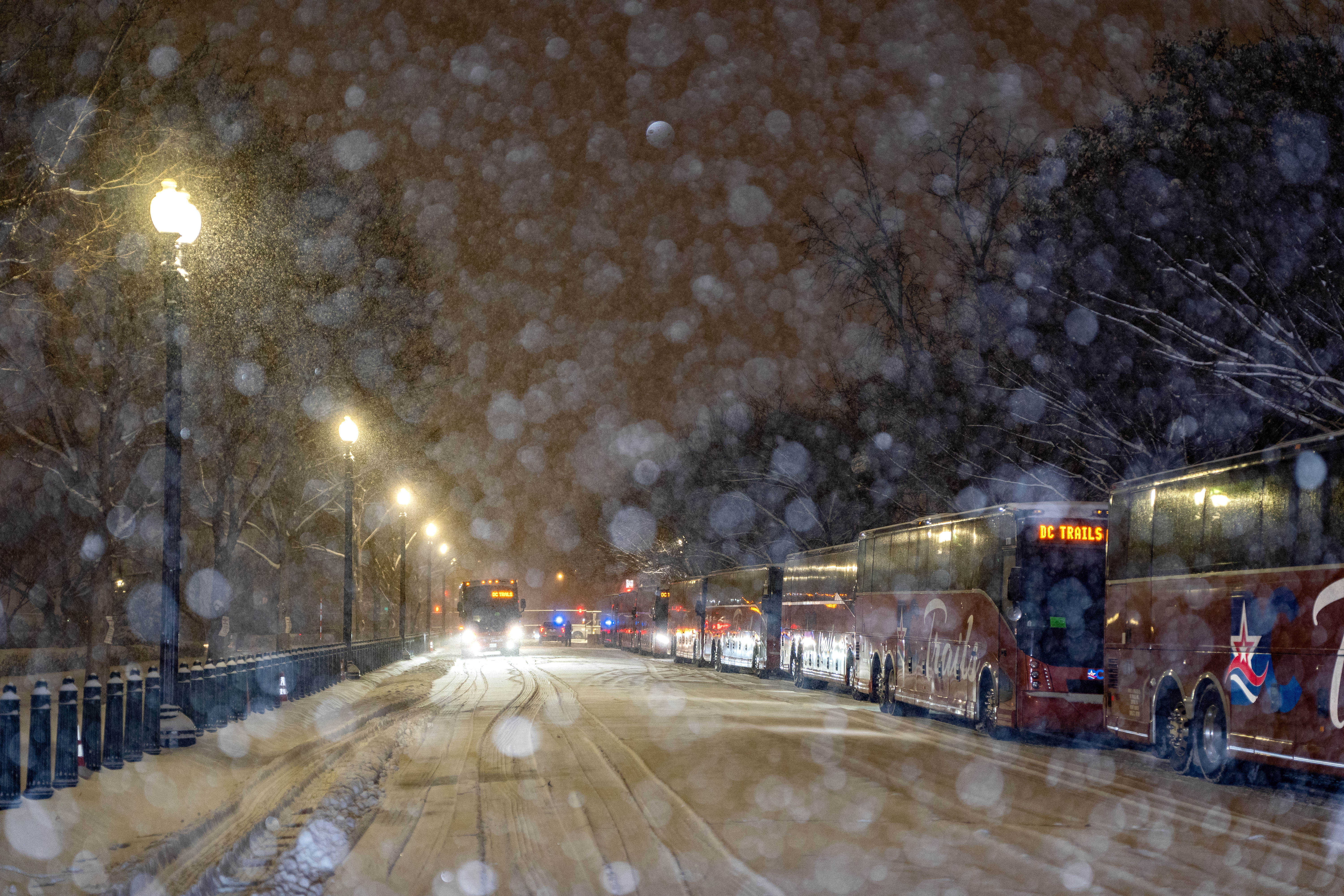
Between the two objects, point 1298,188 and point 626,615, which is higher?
point 1298,188

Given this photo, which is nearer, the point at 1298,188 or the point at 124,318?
the point at 1298,188

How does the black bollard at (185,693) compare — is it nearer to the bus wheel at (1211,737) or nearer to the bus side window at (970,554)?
the bus wheel at (1211,737)

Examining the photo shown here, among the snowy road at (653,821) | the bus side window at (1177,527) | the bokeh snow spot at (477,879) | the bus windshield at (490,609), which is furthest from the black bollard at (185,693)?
the bus windshield at (490,609)

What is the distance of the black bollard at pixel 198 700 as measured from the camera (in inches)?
647

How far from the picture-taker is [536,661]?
58000 millimetres

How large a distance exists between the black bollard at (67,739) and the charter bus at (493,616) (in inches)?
2252

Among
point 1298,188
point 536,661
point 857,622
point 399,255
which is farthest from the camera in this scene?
point 536,661

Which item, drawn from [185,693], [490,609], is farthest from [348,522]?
[490,609]

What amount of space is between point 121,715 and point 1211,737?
40.2 ft

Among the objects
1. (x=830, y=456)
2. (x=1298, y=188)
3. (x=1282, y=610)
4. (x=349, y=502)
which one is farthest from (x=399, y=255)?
(x=830, y=456)

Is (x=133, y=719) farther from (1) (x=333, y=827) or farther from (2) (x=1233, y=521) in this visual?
(2) (x=1233, y=521)

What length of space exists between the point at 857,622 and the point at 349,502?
12.8 m

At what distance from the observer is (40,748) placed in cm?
1029

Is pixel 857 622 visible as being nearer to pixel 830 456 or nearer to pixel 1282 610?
pixel 1282 610
